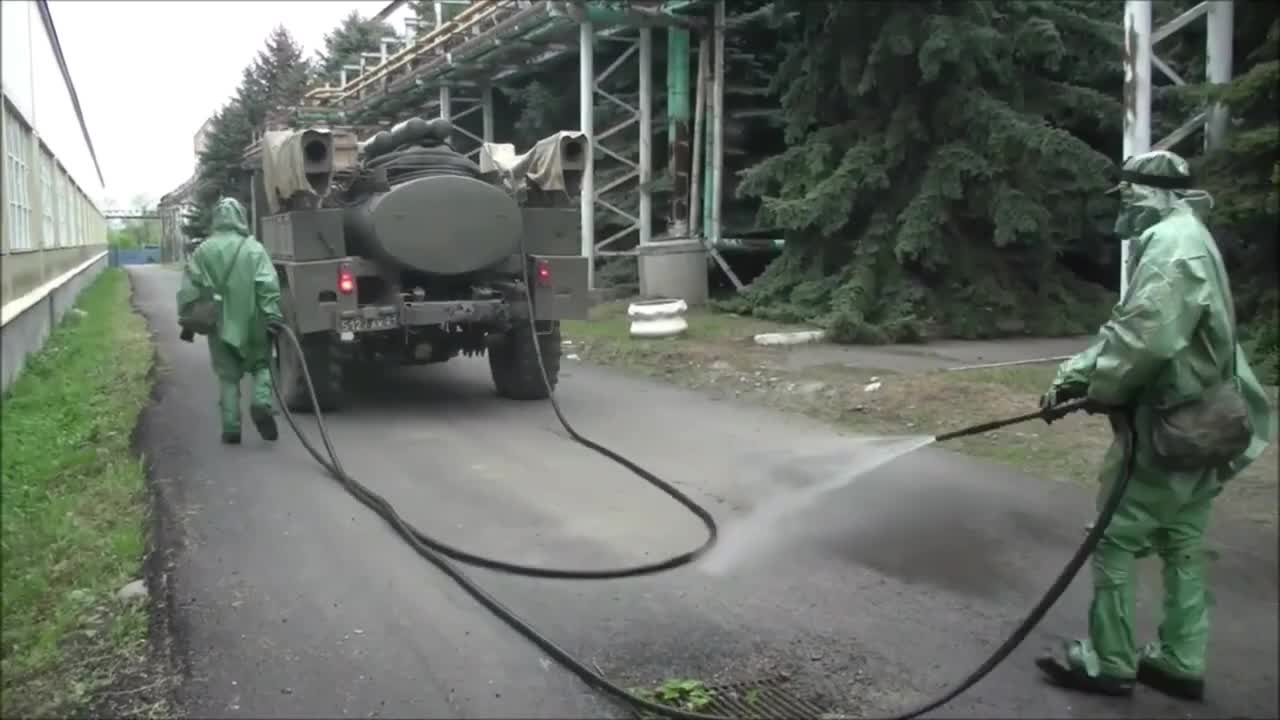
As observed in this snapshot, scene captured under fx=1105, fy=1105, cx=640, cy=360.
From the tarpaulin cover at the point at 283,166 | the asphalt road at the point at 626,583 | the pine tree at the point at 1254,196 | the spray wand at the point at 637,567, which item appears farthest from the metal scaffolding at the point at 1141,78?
the tarpaulin cover at the point at 283,166

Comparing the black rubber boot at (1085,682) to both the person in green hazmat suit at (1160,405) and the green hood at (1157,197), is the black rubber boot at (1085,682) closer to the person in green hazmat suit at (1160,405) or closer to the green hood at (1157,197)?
the person in green hazmat suit at (1160,405)

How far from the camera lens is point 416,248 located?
385 inches

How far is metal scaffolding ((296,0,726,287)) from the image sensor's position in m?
11.4

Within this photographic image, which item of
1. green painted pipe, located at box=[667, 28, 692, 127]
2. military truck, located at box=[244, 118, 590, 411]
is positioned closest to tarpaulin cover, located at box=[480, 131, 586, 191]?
military truck, located at box=[244, 118, 590, 411]

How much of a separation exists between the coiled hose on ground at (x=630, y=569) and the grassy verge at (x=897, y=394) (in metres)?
0.67

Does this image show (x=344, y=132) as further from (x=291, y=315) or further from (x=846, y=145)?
(x=846, y=145)

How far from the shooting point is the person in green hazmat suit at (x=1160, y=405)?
3.91m

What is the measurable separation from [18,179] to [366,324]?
4266 millimetres

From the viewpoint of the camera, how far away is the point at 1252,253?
718 centimetres

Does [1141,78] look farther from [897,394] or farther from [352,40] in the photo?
[352,40]

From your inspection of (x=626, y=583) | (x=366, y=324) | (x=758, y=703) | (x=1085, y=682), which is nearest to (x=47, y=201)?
(x=366, y=324)

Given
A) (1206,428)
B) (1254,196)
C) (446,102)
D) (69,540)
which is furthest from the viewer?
(446,102)

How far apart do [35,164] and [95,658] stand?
9.98 meters

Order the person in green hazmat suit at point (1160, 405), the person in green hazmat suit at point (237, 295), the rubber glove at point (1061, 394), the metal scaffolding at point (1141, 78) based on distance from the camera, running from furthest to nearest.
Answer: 1. the metal scaffolding at point (1141, 78)
2. the person in green hazmat suit at point (237, 295)
3. the rubber glove at point (1061, 394)
4. the person in green hazmat suit at point (1160, 405)
